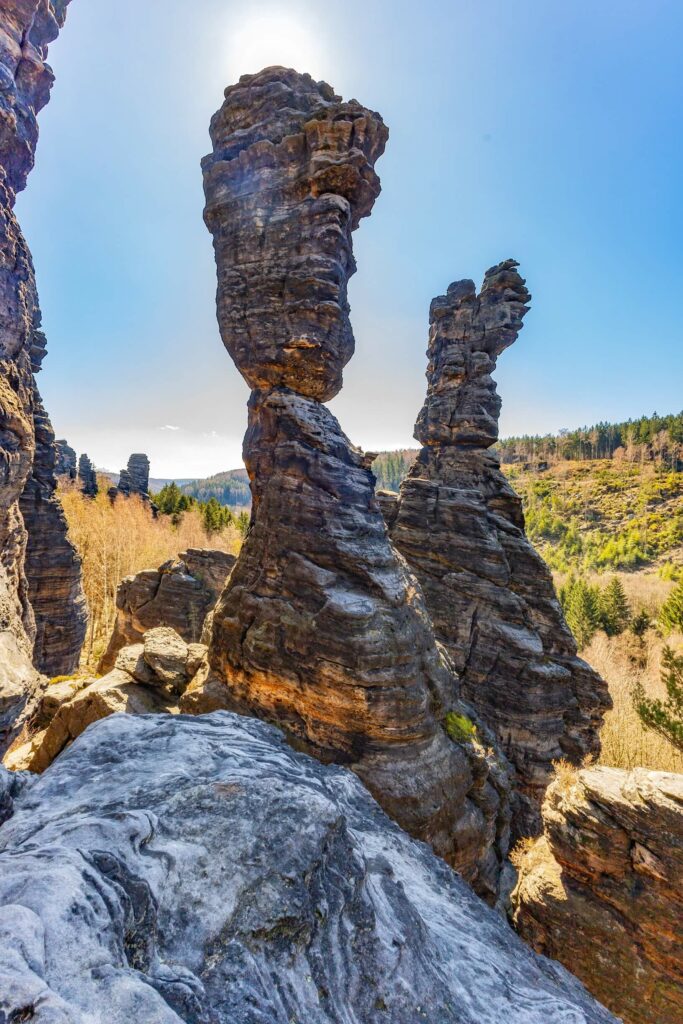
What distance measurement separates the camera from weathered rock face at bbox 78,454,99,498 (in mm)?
68175

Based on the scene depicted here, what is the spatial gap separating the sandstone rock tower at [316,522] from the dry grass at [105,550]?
2953 cm

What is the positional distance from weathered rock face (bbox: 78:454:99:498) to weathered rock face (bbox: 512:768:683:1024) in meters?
73.2

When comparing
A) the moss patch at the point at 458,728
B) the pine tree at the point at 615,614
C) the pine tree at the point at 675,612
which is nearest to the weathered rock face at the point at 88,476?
the moss patch at the point at 458,728

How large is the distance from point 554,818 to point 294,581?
9.92 m

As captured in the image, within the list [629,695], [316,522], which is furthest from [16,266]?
[629,695]

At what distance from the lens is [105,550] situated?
135ft

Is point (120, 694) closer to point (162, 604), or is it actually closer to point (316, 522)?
point (316, 522)

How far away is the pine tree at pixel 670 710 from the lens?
79.0 ft

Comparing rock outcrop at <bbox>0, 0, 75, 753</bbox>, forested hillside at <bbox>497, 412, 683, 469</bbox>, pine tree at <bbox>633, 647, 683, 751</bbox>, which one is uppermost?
forested hillside at <bbox>497, 412, 683, 469</bbox>

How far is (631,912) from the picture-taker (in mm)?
10102

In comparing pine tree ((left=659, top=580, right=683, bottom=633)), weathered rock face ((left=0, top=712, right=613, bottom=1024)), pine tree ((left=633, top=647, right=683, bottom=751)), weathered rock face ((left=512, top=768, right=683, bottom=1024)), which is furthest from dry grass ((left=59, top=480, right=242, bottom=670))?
pine tree ((left=659, top=580, right=683, bottom=633))

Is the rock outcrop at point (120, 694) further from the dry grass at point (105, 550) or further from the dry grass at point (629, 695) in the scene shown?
the dry grass at point (105, 550)

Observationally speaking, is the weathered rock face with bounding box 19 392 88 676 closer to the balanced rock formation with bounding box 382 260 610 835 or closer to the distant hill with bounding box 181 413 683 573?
the balanced rock formation with bounding box 382 260 610 835

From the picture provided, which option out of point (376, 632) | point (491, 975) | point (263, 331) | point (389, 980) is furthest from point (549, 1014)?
point (263, 331)
